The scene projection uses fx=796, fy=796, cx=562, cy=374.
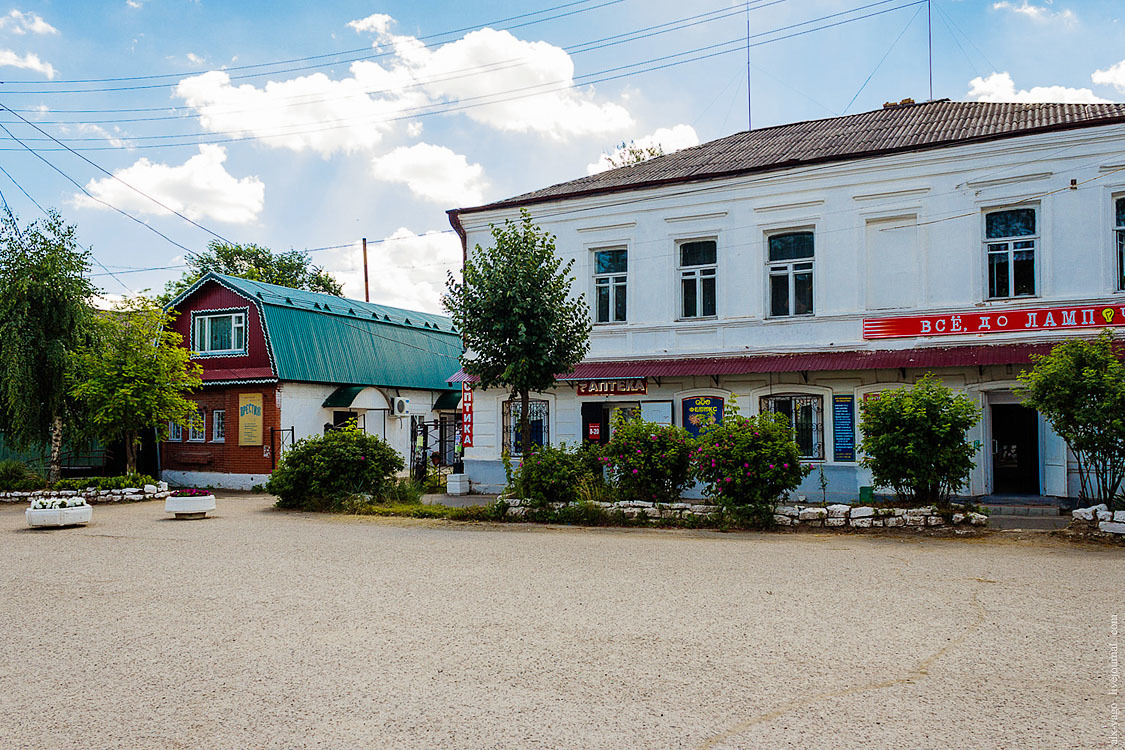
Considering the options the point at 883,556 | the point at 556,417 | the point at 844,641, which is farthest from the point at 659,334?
the point at 844,641

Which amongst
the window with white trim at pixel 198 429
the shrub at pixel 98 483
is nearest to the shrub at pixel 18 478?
the shrub at pixel 98 483

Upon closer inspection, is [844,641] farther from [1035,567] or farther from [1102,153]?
[1102,153]

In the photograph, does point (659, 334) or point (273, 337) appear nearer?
point (659, 334)

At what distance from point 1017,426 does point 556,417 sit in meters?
10.4

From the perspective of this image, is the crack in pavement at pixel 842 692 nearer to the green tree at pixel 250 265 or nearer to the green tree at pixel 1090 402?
the green tree at pixel 1090 402

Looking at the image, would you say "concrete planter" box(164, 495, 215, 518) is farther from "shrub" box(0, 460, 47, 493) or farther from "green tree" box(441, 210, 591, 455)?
"shrub" box(0, 460, 47, 493)

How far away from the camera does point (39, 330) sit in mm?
21953

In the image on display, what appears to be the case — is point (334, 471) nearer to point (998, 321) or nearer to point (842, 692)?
point (998, 321)

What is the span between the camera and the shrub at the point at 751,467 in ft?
44.5

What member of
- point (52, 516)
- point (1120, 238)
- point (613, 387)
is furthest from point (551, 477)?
point (1120, 238)

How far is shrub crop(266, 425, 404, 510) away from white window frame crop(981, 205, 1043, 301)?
532 inches

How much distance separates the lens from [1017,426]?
16.7 meters

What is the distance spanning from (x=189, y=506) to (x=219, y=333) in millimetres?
10658

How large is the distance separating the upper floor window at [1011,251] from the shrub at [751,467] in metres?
6.17
